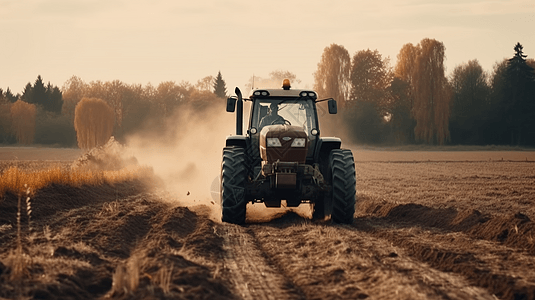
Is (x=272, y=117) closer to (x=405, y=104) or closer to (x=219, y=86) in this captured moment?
(x=405, y=104)

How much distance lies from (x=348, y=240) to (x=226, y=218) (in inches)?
118

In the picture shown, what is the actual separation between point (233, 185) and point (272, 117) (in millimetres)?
1849

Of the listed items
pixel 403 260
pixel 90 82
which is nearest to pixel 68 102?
pixel 90 82

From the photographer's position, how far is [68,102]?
2975 inches

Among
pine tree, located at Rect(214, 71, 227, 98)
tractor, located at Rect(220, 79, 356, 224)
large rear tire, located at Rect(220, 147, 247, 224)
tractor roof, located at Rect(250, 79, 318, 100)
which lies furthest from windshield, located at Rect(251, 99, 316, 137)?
pine tree, located at Rect(214, 71, 227, 98)

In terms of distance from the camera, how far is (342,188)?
11602mm

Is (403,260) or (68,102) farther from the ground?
(68,102)

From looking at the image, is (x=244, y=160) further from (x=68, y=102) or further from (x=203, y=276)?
(x=68, y=102)

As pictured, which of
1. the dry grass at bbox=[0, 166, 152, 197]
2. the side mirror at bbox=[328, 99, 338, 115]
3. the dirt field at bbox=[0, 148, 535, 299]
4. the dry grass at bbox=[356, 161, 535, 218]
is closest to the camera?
the dirt field at bbox=[0, 148, 535, 299]

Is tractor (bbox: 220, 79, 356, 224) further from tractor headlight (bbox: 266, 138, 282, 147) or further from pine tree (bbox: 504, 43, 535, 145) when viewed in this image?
pine tree (bbox: 504, 43, 535, 145)

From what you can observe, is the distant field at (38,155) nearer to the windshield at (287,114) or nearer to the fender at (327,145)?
the windshield at (287,114)

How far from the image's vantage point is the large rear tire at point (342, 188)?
457 inches

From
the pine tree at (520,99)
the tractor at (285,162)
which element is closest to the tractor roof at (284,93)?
the tractor at (285,162)

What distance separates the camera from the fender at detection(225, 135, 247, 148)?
12453 mm
